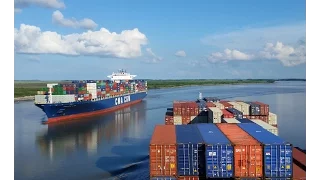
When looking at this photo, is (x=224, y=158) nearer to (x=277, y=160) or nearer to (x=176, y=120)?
(x=277, y=160)

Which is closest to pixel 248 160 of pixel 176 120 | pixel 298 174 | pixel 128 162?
pixel 298 174

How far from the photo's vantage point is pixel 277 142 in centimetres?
1468

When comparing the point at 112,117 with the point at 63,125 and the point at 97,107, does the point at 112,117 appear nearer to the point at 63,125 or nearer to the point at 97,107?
the point at 97,107

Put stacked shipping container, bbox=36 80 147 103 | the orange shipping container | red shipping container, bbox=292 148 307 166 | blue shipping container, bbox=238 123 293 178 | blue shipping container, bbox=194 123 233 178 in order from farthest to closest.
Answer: stacked shipping container, bbox=36 80 147 103 → red shipping container, bbox=292 148 307 166 → blue shipping container, bbox=194 123 233 178 → the orange shipping container → blue shipping container, bbox=238 123 293 178

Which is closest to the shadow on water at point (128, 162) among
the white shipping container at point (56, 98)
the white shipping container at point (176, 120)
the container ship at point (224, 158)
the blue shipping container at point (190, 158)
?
the white shipping container at point (176, 120)

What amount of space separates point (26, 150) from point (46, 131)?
972 cm

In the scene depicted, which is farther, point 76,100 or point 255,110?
point 76,100

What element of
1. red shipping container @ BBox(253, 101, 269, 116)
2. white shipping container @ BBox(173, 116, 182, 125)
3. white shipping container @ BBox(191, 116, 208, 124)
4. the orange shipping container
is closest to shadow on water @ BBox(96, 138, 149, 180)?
white shipping container @ BBox(173, 116, 182, 125)

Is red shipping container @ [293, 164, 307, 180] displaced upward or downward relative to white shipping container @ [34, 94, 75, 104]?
downward

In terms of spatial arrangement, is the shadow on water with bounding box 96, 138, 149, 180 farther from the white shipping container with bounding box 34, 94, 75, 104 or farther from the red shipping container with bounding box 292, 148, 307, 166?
the white shipping container with bounding box 34, 94, 75, 104

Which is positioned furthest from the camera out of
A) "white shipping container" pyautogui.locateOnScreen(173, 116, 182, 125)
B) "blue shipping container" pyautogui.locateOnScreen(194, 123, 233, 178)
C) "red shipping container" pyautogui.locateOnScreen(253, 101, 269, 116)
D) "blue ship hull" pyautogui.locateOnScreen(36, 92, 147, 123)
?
"blue ship hull" pyautogui.locateOnScreen(36, 92, 147, 123)
